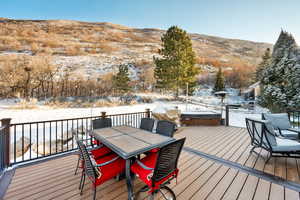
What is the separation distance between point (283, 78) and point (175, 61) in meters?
7.67

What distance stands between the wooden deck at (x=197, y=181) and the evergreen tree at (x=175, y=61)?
33.1 feet

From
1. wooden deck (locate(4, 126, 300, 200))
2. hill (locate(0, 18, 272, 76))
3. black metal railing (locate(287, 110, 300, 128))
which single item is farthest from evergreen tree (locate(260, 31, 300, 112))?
hill (locate(0, 18, 272, 76))

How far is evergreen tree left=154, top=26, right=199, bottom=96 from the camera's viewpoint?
12.0 metres

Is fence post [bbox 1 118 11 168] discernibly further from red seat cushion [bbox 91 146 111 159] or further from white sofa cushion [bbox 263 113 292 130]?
white sofa cushion [bbox 263 113 292 130]

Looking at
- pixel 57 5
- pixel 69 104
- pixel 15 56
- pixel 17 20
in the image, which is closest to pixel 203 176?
pixel 69 104

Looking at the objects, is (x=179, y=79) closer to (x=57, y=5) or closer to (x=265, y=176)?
(x=265, y=176)

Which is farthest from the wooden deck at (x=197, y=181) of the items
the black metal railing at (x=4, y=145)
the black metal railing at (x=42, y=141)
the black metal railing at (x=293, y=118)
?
the black metal railing at (x=293, y=118)

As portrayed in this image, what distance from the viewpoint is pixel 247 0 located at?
25.6 feet

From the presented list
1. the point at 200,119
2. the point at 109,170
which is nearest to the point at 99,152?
the point at 109,170

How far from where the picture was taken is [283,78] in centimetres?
836

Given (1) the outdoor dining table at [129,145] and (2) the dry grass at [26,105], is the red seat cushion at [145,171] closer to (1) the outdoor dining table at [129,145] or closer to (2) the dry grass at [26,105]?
(1) the outdoor dining table at [129,145]

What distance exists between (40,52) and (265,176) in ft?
60.1

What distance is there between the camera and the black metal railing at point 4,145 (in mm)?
2172

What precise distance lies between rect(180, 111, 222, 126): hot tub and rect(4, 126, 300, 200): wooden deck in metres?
2.82
